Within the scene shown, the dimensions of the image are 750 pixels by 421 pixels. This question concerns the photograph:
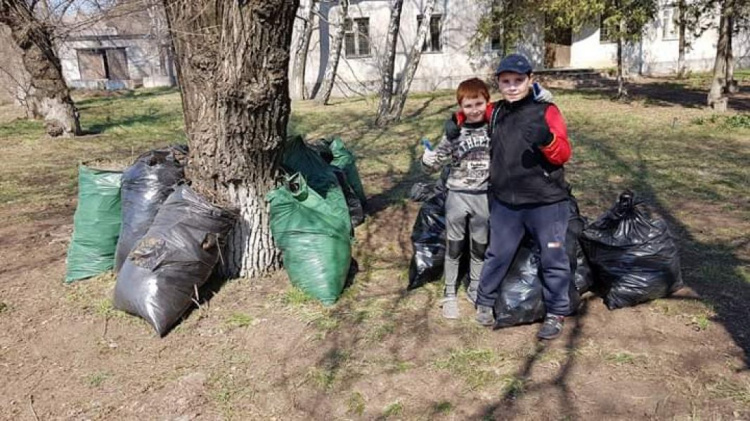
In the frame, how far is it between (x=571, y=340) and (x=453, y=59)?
16870 mm

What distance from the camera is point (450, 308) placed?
10.2ft

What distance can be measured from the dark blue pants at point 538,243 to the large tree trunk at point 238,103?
1456 mm

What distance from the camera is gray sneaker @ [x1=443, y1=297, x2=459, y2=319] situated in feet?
10.1

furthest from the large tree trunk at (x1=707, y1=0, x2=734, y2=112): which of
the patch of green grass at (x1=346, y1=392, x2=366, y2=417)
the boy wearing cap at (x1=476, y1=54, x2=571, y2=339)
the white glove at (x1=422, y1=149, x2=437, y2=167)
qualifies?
the patch of green grass at (x1=346, y1=392, x2=366, y2=417)

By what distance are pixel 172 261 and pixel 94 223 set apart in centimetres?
99

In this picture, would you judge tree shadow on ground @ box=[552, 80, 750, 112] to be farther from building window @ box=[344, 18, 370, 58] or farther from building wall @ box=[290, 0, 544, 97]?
building window @ box=[344, 18, 370, 58]

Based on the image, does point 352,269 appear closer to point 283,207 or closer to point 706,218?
point 283,207

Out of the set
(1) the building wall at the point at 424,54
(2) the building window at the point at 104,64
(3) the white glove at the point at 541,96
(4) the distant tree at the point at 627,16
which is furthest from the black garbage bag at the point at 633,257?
(2) the building window at the point at 104,64

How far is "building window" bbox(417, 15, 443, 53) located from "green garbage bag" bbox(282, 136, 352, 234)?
595 inches

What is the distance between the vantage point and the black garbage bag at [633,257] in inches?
116

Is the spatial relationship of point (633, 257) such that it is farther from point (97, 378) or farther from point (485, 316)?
point (97, 378)

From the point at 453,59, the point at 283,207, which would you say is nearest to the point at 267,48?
the point at 283,207

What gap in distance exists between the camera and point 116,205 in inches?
145

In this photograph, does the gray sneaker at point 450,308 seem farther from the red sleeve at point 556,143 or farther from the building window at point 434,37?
the building window at point 434,37
